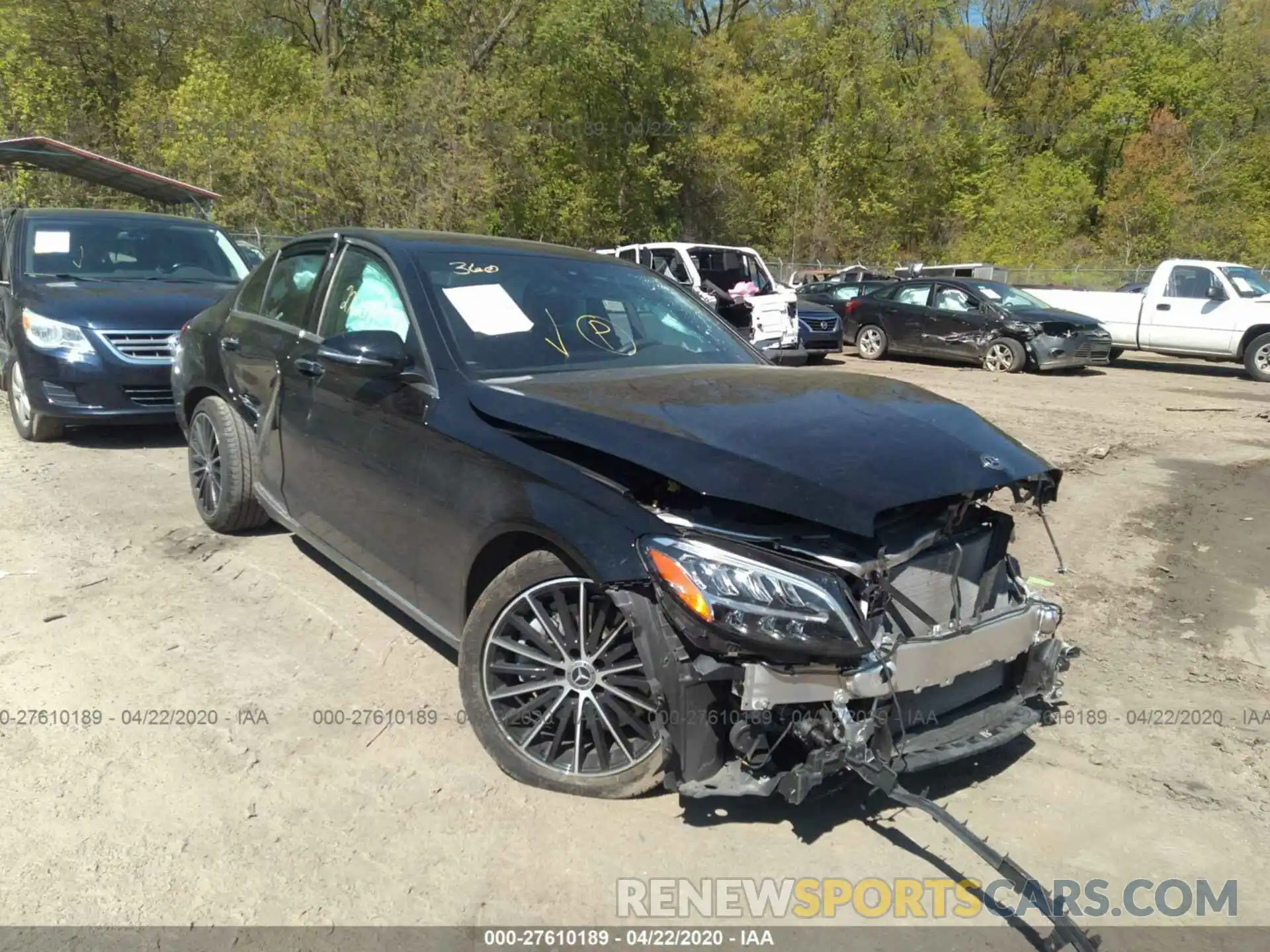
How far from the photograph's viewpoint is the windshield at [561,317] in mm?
3502

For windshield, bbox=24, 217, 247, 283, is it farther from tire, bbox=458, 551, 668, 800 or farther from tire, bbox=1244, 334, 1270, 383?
tire, bbox=1244, 334, 1270, 383

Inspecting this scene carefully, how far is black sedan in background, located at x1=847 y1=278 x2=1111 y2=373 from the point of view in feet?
49.2

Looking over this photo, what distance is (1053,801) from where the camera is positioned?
3.06 metres

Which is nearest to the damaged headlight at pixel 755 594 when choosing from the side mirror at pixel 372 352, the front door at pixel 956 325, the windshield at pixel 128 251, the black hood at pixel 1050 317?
the side mirror at pixel 372 352

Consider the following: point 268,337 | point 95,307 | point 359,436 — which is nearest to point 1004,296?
point 95,307

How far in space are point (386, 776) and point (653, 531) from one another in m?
1.35

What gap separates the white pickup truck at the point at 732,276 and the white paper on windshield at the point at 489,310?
10685mm

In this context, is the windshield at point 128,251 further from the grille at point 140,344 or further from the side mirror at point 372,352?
the side mirror at point 372,352

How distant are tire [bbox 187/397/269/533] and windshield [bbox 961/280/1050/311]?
13.8m

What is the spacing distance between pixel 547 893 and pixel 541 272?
2530mm

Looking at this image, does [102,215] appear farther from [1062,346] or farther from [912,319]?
[1062,346]

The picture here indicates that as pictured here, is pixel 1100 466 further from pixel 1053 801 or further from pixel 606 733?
pixel 606 733

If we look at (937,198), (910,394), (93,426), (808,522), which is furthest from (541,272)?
(937,198)

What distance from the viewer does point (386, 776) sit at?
10.1 ft
